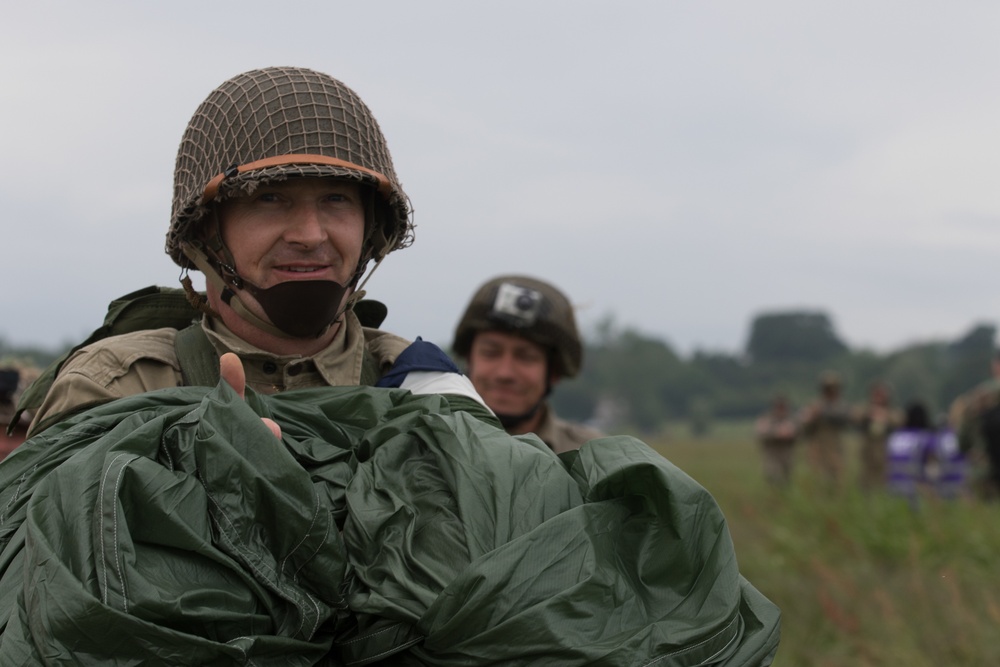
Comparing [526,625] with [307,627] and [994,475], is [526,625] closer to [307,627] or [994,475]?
[307,627]

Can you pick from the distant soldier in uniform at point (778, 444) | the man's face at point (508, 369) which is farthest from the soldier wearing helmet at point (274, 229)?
the distant soldier in uniform at point (778, 444)

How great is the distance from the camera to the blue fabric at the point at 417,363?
120 inches

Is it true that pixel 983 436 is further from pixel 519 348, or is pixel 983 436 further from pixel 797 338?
pixel 797 338

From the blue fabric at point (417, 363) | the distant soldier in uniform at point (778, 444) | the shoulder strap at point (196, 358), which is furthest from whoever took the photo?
the distant soldier in uniform at point (778, 444)

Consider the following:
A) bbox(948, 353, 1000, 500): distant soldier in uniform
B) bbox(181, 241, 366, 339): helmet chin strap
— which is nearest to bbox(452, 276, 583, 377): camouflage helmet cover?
bbox(181, 241, 366, 339): helmet chin strap

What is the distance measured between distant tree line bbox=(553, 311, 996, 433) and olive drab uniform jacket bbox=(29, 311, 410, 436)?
72.7 m

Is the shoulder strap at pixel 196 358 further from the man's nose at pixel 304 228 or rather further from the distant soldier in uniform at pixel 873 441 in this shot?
the distant soldier in uniform at pixel 873 441

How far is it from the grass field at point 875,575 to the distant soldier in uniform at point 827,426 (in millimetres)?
2685

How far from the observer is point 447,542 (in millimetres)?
2379

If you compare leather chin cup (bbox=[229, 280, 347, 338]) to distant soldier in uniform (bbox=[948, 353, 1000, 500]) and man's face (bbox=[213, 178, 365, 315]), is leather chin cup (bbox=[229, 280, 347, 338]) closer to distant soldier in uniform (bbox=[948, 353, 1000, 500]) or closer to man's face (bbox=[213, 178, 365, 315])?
man's face (bbox=[213, 178, 365, 315])

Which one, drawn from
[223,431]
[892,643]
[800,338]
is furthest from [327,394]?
[800,338]

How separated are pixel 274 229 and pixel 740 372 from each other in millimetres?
111784

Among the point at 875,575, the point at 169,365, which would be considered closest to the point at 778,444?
the point at 875,575

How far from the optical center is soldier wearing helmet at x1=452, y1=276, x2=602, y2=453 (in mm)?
6289
